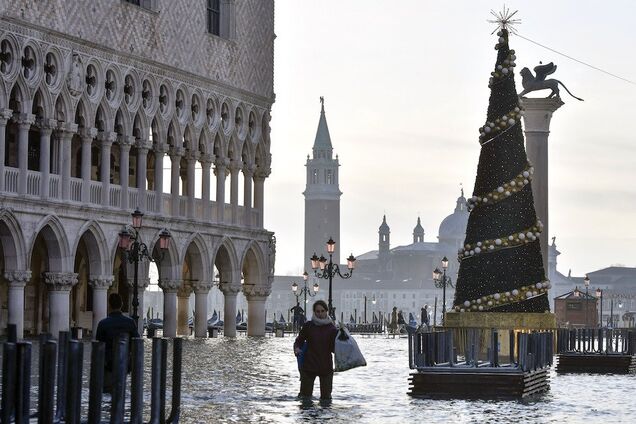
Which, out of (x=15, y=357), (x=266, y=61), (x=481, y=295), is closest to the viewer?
(x=15, y=357)

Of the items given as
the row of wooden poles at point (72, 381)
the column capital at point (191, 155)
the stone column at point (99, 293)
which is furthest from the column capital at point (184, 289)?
the row of wooden poles at point (72, 381)

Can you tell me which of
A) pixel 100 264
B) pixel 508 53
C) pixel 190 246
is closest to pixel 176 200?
pixel 190 246

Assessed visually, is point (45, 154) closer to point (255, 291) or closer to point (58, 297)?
point (58, 297)

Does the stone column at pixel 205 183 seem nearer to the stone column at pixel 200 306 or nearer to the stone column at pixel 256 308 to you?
the stone column at pixel 200 306

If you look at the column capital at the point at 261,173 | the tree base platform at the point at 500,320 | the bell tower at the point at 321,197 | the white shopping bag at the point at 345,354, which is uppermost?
the bell tower at the point at 321,197

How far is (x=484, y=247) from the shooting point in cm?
2936

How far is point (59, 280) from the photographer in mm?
44188

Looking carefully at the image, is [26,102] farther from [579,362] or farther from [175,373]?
[175,373]

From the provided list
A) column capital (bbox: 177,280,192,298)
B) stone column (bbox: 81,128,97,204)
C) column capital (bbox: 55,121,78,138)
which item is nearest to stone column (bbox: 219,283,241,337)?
column capital (bbox: 177,280,192,298)

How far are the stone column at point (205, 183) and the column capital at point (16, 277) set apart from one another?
11.1 metres

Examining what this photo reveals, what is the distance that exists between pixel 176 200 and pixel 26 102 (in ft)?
30.6

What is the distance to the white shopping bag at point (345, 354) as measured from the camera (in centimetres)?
2145

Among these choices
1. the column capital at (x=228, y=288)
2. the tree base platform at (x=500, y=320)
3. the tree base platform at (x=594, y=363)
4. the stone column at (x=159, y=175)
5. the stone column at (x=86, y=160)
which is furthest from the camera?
the column capital at (x=228, y=288)

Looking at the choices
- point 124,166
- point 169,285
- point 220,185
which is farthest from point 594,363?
point 220,185
